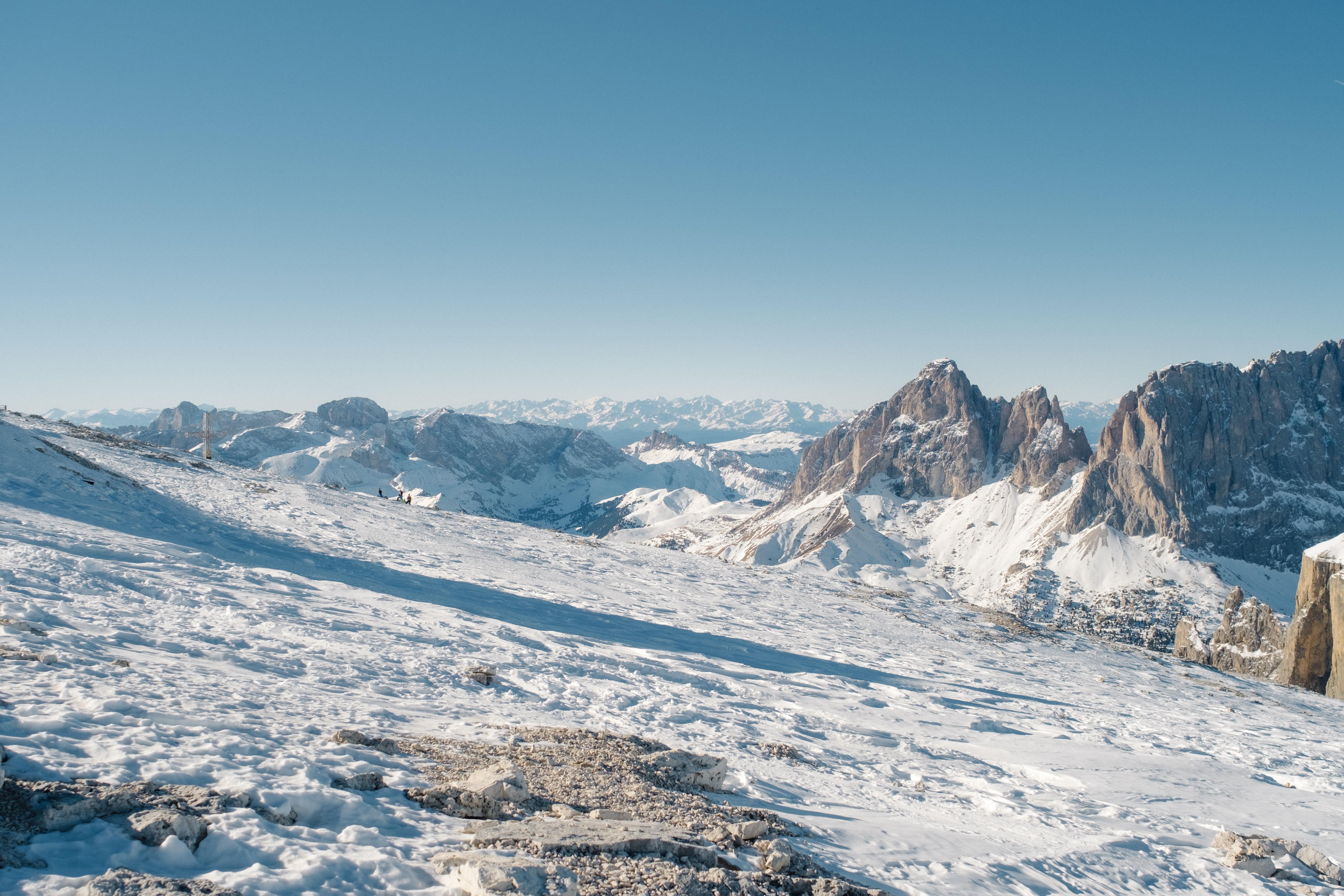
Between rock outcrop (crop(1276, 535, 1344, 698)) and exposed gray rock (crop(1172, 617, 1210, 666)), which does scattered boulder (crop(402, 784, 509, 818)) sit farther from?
exposed gray rock (crop(1172, 617, 1210, 666))

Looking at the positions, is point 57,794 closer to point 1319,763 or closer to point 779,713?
point 779,713

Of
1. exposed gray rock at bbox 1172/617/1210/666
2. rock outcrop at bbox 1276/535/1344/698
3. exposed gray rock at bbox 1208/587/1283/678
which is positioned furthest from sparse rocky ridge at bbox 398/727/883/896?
exposed gray rock at bbox 1172/617/1210/666

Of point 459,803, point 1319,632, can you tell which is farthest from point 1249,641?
point 459,803

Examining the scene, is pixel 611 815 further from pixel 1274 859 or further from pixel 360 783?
pixel 1274 859

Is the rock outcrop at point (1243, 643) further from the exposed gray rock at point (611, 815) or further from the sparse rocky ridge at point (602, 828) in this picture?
the exposed gray rock at point (611, 815)

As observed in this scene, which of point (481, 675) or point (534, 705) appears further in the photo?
point (481, 675)

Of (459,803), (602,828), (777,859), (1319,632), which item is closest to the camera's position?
(777,859)
